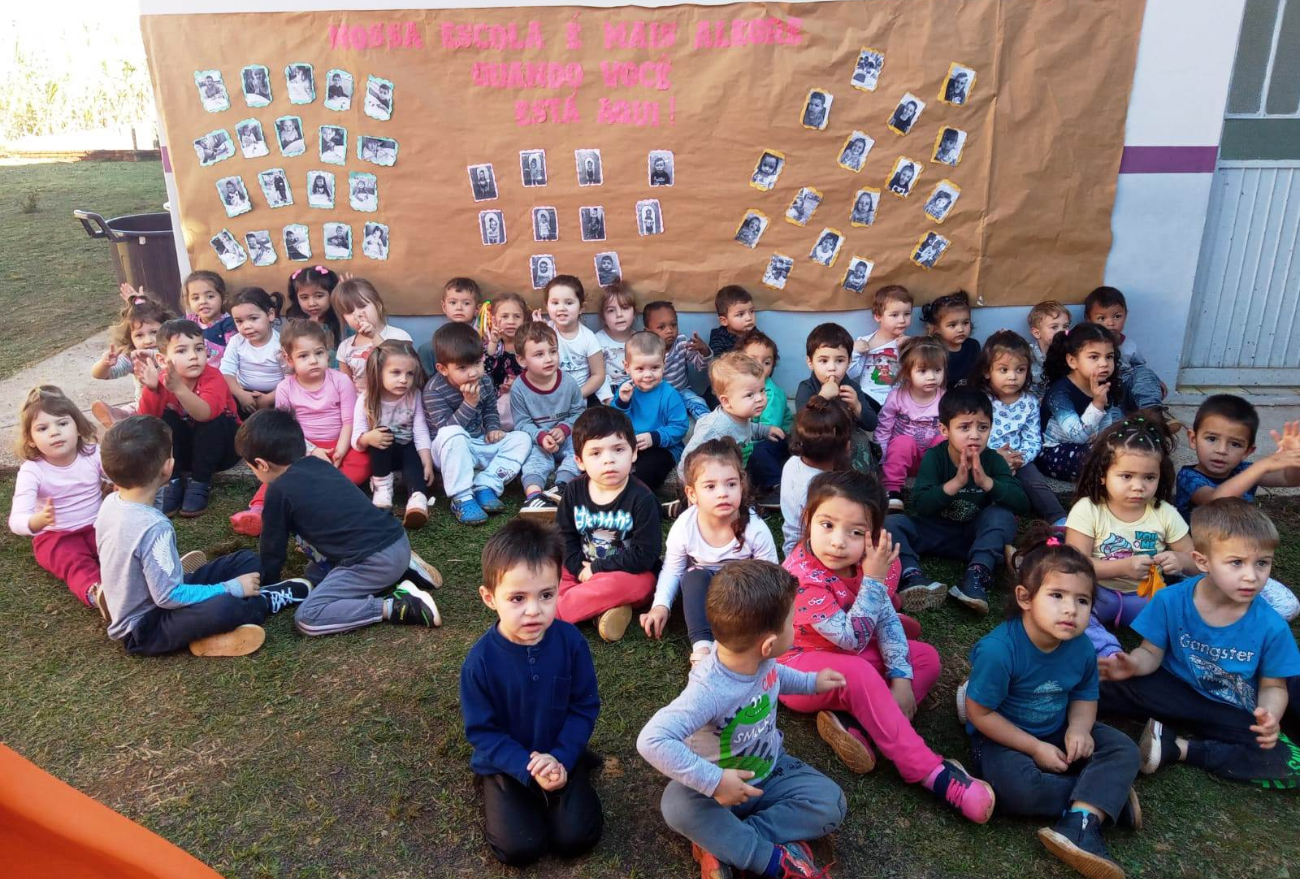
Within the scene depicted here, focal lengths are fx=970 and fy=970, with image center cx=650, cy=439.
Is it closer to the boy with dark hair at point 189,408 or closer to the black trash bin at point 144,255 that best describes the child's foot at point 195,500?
the boy with dark hair at point 189,408

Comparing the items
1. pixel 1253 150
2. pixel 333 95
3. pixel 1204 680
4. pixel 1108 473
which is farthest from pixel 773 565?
pixel 1253 150

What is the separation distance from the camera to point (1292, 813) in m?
2.72

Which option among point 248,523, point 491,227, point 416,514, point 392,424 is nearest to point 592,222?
point 491,227

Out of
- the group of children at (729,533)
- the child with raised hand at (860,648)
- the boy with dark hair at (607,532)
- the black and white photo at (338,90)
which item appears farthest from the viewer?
the black and white photo at (338,90)

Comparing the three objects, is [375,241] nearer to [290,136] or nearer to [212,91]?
[290,136]

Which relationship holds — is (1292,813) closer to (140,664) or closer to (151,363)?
(140,664)

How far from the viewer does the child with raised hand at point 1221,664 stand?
2.83 metres

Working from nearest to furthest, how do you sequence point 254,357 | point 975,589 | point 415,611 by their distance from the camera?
point 415,611 → point 975,589 → point 254,357

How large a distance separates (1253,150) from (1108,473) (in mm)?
3322

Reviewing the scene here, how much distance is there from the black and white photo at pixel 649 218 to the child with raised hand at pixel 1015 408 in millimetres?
2000

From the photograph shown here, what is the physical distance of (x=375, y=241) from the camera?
564cm

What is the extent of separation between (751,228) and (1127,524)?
2.78m

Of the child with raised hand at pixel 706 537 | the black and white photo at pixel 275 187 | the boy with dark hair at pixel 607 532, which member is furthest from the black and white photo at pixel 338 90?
the child with raised hand at pixel 706 537

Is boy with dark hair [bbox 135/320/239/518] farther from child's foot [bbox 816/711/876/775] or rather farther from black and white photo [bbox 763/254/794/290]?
child's foot [bbox 816/711/876/775]
